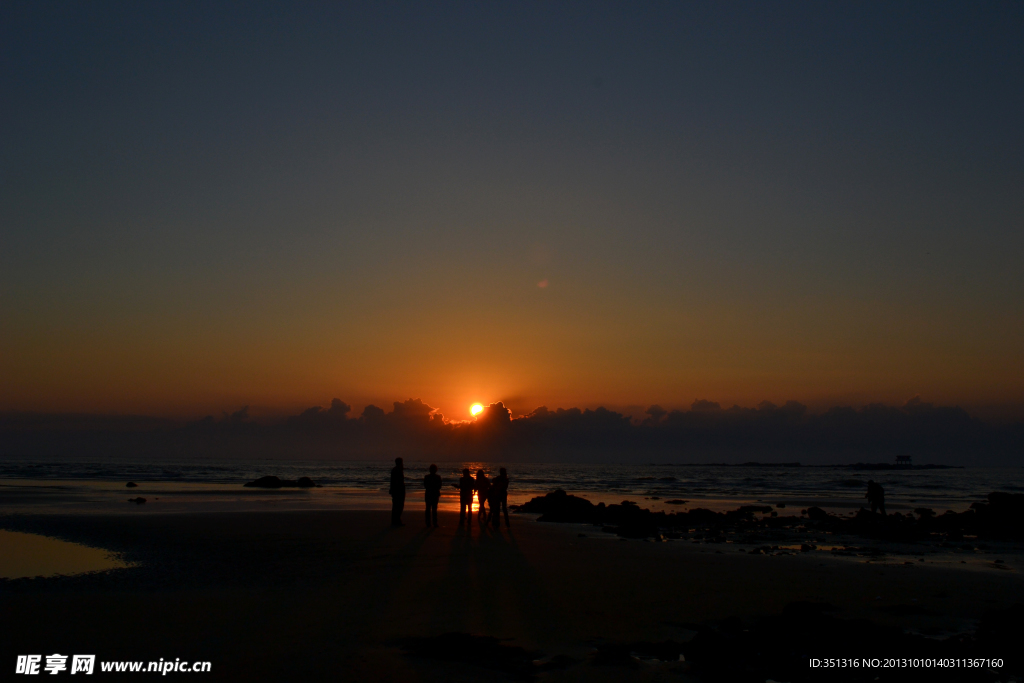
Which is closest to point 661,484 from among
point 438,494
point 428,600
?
point 438,494

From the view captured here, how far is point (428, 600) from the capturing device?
10.3 meters

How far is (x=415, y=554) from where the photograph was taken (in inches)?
588

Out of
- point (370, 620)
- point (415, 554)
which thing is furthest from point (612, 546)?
point (370, 620)

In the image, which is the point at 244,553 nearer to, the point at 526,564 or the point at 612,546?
the point at 526,564

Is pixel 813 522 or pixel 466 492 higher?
pixel 466 492

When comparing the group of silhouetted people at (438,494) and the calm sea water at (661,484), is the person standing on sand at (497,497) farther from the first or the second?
the calm sea water at (661,484)

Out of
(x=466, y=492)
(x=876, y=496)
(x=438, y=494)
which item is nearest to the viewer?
(x=438, y=494)

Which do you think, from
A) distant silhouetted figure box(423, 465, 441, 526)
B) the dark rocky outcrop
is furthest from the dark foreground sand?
the dark rocky outcrop

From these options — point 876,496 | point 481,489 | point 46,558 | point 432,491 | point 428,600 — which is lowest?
point 876,496

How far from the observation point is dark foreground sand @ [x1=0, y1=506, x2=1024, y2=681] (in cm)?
745

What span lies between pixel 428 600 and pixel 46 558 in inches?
374

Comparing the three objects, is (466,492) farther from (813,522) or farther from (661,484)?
(661,484)

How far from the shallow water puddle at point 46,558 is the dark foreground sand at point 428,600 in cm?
67

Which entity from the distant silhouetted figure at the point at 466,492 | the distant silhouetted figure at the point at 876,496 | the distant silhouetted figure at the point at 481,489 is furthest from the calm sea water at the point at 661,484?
the distant silhouetted figure at the point at 466,492
